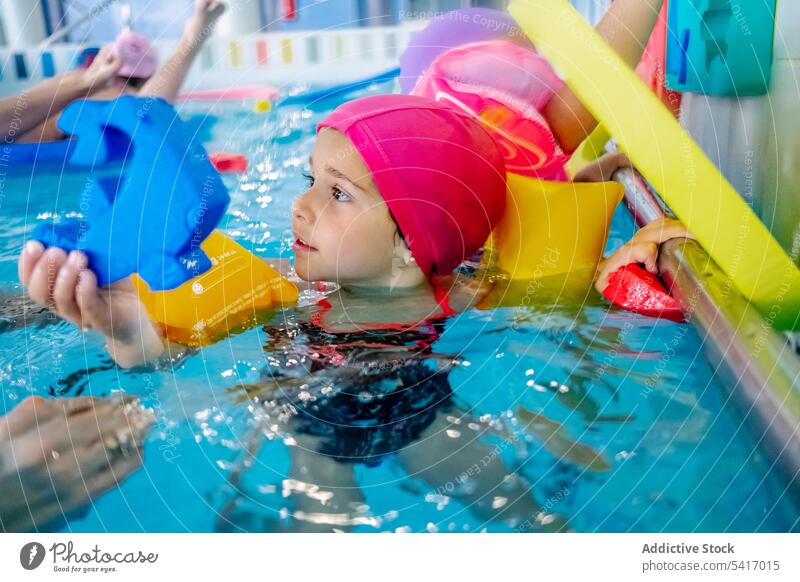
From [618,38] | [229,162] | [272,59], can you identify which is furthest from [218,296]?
[272,59]

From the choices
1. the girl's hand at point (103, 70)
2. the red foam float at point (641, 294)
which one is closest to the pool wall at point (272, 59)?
the girl's hand at point (103, 70)

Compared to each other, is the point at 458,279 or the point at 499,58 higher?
the point at 499,58

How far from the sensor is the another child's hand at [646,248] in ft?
3.40

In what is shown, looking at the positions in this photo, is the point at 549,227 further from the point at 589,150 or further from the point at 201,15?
the point at 201,15

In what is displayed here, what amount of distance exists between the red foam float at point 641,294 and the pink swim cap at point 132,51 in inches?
26.0

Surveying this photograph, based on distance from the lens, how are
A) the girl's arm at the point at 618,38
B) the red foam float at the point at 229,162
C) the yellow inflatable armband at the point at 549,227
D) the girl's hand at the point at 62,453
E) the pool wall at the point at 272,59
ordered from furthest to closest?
the pool wall at the point at 272,59, the red foam float at the point at 229,162, the girl's arm at the point at 618,38, the yellow inflatable armband at the point at 549,227, the girl's hand at the point at 62,453

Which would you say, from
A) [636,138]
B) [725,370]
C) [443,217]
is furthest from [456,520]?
[636,138]

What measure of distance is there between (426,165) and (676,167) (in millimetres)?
276

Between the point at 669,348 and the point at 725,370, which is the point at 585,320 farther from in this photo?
the point at 725,370

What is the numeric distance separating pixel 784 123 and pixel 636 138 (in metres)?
0.20

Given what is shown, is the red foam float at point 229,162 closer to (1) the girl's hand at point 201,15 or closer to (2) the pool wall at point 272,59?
(2) the pool wall at point 272,59

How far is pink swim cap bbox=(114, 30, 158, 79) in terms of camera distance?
107 centimetres

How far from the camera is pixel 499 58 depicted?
4.30ft
